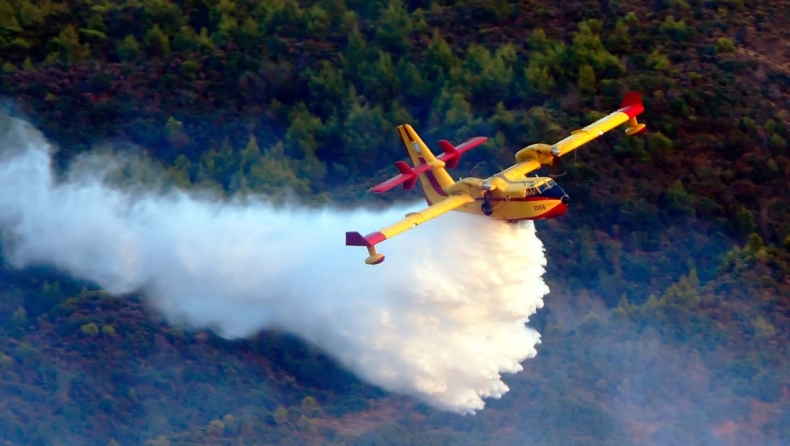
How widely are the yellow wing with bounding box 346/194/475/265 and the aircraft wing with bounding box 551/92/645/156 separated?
364 cm

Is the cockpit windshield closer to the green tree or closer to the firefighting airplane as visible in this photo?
the firefighting airplane

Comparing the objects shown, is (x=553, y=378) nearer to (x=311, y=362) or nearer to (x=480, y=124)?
(x=311, y=362)

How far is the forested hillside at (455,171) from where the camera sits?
45.8 m

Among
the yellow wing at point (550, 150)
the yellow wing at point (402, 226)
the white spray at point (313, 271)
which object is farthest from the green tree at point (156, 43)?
the yellow wing at point (402, 226)

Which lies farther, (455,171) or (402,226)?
(455,171)

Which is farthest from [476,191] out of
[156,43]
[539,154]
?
[156,43]

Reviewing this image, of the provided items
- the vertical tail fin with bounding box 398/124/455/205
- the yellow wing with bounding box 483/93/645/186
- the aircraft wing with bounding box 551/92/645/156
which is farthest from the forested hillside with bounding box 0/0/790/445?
the yellow wing with bounding box 483/93/645/186

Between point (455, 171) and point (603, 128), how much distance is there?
393 inches

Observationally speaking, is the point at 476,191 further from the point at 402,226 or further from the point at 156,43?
the point at 156,43

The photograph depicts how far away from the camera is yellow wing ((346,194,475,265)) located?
124 ft

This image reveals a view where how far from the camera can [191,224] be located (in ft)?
155

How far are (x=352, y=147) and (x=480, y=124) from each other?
172 inches

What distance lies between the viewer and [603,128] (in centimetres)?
4453

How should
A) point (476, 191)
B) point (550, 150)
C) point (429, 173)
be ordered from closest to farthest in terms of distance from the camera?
point (476, 191), point (550, 150), point (429, 173)
